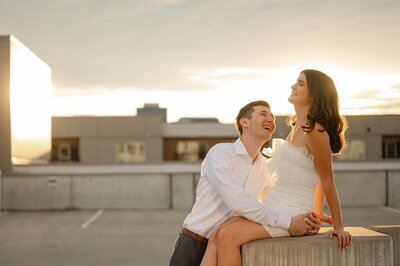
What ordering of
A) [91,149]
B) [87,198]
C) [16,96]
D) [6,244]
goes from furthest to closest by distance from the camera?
[91,149] → [16,96] → [87,198] → [6,244]

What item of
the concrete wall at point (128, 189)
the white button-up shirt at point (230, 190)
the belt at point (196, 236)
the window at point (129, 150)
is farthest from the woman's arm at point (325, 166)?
the window at point (129, 150)

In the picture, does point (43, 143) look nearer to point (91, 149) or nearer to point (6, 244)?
point (6, 244)

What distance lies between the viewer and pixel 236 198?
4059 mm

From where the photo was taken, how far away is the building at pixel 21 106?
16578 mm

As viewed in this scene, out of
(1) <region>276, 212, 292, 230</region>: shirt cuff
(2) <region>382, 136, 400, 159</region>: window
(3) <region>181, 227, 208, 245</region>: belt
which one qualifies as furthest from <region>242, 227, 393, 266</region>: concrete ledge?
(2) <region>382, 136, 400, 159</region>: window

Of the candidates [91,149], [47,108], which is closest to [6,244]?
[47,108]

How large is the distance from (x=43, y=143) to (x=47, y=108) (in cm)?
206

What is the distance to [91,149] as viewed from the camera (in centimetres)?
4850

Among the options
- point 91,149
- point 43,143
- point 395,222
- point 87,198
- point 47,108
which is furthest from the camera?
point 91,149

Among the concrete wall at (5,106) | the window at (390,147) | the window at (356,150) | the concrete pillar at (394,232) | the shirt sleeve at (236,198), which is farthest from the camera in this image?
the window at (390,147)

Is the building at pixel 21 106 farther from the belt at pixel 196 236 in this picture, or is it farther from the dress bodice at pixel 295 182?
the dress bodice at pixel 295 182

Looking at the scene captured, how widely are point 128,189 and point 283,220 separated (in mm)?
12143

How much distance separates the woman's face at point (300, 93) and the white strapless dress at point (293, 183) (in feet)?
1.06

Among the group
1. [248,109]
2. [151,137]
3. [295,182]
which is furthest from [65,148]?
[295,182]
